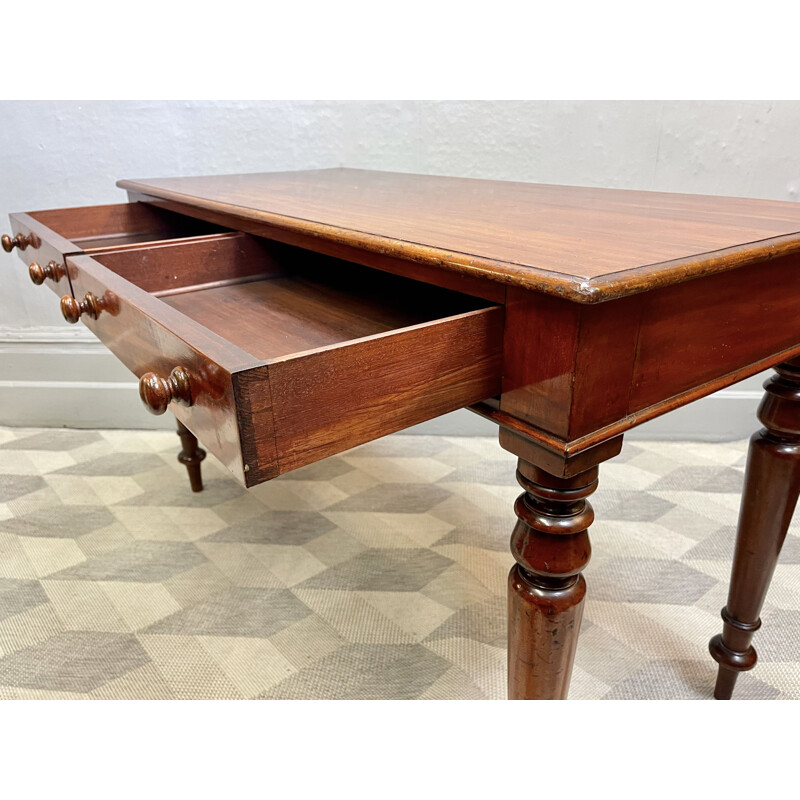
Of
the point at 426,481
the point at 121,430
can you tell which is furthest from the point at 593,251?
the point at 121,430

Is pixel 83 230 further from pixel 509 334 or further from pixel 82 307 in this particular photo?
pixel 509 334

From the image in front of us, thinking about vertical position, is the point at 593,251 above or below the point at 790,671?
above

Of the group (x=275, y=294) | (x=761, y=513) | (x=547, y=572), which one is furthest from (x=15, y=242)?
(x=761, y=513)

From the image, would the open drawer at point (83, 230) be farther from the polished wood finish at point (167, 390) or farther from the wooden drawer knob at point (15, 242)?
the polished wood finish at point (167, 390)

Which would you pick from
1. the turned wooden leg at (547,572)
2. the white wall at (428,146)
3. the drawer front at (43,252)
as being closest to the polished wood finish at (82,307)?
the drawer front at (43,252)

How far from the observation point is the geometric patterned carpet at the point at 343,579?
113cm

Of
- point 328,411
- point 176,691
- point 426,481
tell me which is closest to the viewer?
point 328,411

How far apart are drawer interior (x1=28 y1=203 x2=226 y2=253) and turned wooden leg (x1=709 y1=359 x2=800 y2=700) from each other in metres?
0.98

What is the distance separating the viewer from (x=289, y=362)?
488mm

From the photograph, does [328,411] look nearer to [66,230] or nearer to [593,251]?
[593,251]

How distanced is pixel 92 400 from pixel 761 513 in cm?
181

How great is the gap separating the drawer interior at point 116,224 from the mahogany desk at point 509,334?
0.20 meters

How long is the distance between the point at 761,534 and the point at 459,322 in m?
0.67

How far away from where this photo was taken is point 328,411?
525 millimetres
